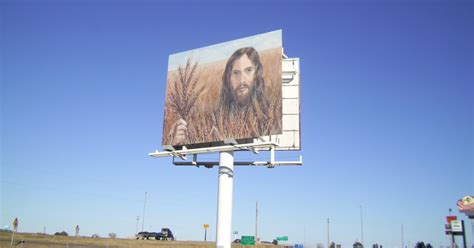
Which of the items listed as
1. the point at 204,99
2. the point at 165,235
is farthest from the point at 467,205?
the point at 204,99

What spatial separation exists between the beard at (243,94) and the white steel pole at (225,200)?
2787 millimetres

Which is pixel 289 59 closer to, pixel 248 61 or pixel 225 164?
pixel 248 61

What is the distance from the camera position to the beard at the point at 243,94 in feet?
78.3

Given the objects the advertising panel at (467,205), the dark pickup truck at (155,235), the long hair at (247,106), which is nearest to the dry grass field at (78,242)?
the dark pickup truck at (155,235)

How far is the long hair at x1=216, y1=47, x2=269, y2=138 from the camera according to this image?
23.1 metres

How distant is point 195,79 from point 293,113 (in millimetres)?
6164

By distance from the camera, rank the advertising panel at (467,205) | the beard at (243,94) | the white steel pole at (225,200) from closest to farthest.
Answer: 1. the white steel pole at (225,200)
2. the beard at (243,94)
3. the advertising panel at (467,205)

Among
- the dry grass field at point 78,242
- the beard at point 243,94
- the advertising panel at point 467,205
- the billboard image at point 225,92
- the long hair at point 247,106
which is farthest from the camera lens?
the advertising panel at point 467,205

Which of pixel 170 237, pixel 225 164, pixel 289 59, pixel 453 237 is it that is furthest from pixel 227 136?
pixel 170 237

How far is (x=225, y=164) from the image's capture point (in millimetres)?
23922

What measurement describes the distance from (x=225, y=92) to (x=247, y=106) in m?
1.76

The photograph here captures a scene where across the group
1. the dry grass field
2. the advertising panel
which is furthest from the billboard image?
the advertising panel

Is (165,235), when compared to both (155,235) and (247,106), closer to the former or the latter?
(155,235)

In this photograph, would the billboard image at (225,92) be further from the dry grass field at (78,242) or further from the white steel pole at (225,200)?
the dry grass field at (78,242)
